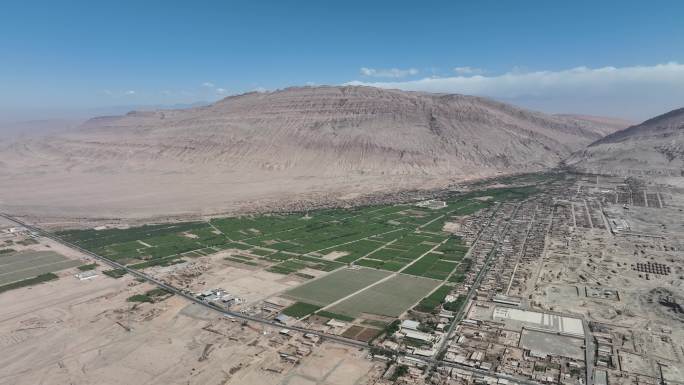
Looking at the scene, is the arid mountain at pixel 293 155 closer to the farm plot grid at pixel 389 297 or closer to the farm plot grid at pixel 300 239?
the farm plot grid at pixel 300 239

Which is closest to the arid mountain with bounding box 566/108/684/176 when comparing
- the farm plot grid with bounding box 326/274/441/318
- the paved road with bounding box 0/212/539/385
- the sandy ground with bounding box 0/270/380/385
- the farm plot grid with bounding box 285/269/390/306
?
the farm plot grid with bounding box 326/274/441/318

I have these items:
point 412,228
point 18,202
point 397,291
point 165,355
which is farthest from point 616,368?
point 18,202

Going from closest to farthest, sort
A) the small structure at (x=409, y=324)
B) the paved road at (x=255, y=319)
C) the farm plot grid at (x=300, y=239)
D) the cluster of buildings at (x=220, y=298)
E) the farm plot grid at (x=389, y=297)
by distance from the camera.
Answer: the paved road at (x=255, y=319) → the small structure at (x=409, y=324) → the farm plot grid at (x=389, y=297) → the cluster of buildings at (x=220, y=298) → the farm plot grid at (x=300, y=239)

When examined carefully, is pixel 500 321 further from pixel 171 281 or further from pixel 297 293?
pixel 171 281

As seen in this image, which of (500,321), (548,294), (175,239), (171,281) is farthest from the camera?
(175,239)

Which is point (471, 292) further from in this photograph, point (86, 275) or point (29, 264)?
point (29, 264)

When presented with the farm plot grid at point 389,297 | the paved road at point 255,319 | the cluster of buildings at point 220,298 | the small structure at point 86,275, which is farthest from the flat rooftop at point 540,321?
the small structure at point 86,275

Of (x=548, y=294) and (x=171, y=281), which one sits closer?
(x=548, y=294)
